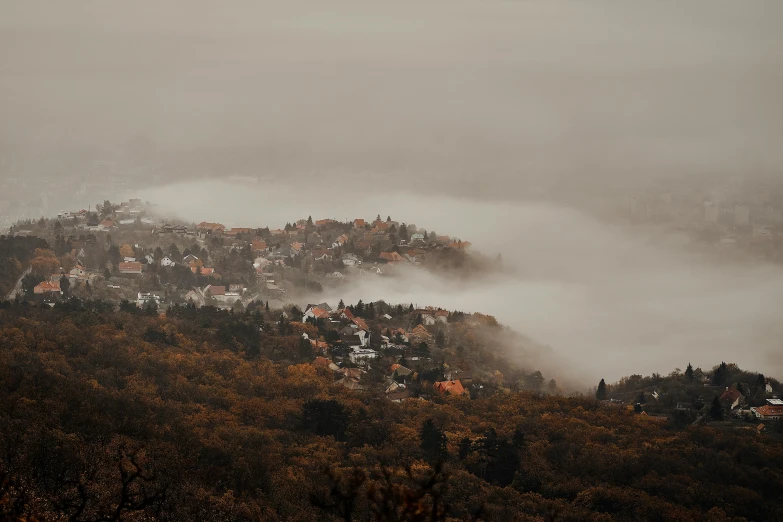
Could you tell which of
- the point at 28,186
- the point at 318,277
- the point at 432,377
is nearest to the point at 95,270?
the point at 318,277

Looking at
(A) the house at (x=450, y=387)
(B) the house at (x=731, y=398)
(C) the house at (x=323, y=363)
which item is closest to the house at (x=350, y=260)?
(C) the house at (x=323, y=363)

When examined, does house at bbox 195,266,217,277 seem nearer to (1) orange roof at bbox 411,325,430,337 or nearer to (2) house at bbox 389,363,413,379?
(1) orange roof at bbox 411,325,430,337

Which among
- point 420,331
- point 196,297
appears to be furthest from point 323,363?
point 196,297

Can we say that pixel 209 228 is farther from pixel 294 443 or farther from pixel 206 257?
pixel 294 443

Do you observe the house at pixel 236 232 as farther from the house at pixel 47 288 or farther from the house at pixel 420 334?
the house at pixel 420 334

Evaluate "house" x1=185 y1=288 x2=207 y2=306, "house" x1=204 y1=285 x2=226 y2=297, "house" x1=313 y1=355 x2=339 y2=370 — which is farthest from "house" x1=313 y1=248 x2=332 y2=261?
"house" x1=313 y1=355 x2=339 y2=370

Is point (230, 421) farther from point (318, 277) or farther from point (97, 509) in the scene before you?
point (318, 277)
